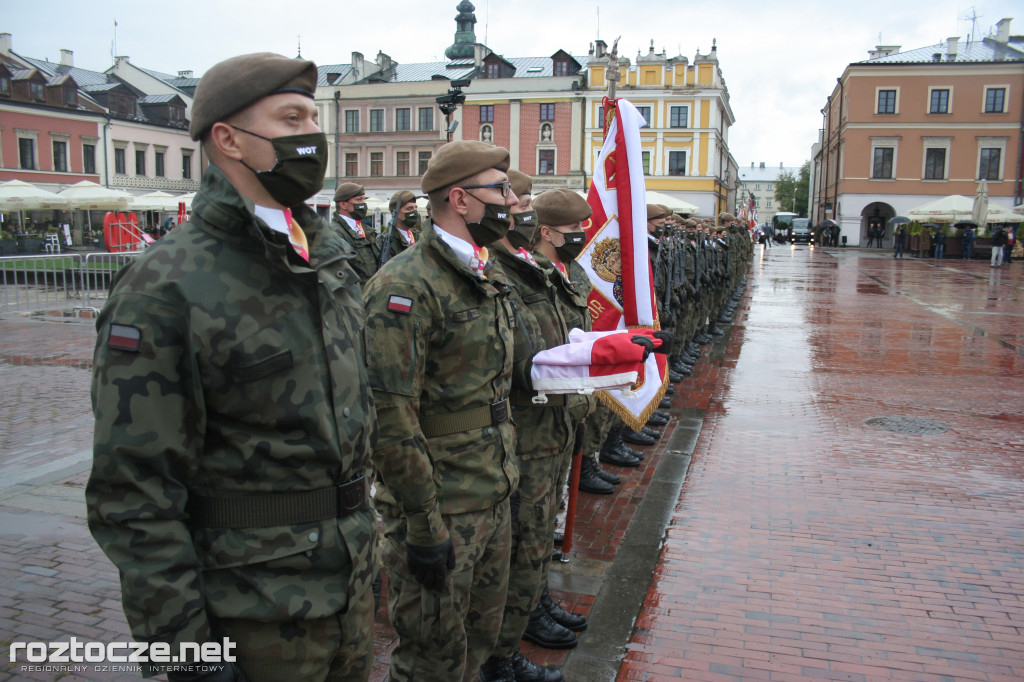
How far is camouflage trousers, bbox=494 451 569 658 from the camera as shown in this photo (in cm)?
337

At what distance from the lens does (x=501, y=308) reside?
304 cm

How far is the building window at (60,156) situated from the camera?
4469 cm

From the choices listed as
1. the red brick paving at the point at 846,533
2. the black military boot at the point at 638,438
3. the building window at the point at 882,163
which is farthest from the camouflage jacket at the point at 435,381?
the building window at the point at 882,163

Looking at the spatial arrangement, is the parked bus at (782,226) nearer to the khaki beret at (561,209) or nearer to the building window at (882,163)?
the building window at (882,163)

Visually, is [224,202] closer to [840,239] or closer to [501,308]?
[501,308]

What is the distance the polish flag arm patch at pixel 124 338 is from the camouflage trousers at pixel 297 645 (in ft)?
2.23

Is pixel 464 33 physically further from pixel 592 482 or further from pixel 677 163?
pixel 592 482

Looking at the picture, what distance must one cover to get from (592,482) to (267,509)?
430 cm

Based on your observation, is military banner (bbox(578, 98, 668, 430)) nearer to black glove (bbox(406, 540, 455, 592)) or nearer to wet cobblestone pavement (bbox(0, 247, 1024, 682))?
wet cobblestone pavement (bbox(0, 247, 1024, 682))

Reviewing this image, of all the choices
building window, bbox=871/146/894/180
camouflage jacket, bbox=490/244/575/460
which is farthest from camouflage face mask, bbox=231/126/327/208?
building window, bbox=871/146/894/180

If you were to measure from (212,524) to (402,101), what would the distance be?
59.2 meters

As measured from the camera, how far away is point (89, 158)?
46.5 meters

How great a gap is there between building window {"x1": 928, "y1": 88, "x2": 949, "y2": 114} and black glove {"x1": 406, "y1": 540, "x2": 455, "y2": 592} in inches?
2302

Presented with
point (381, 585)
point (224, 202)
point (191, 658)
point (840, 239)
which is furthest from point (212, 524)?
point (840, 239)
